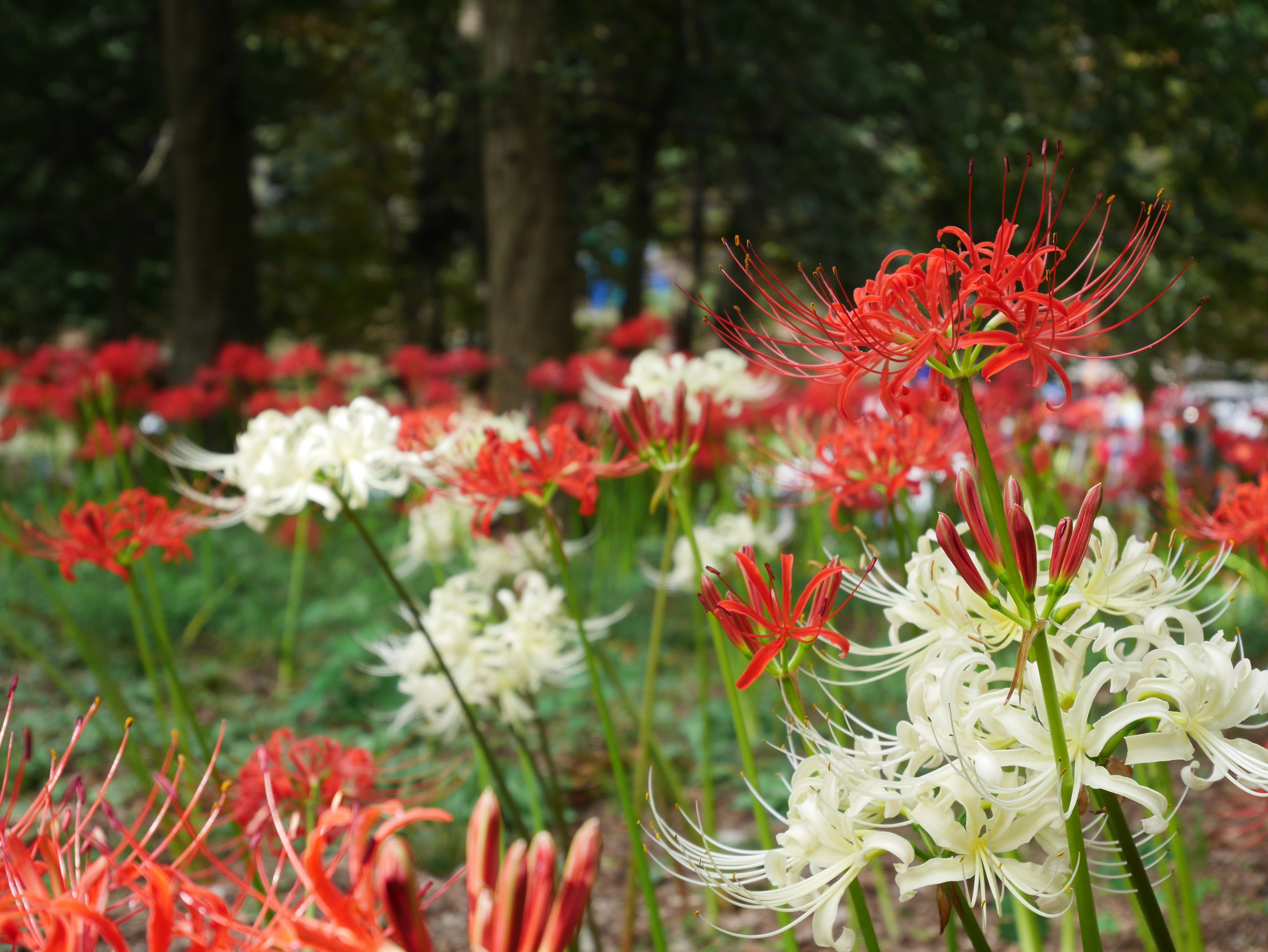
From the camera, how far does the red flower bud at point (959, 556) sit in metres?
0.85

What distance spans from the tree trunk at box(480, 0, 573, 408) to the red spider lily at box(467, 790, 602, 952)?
5073 mm

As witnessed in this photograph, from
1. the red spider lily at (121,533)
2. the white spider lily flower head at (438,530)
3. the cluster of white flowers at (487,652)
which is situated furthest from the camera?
the white spider lily flower head at (438,530)

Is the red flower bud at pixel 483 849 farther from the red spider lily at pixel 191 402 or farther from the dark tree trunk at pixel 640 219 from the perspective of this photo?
the dark tree trunk at pixel 640 219

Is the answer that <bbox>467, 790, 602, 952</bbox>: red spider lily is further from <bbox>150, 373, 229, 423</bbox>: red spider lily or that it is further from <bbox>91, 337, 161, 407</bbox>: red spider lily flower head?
<bbox>150, 373, 229, 423</bbox>: red spider lily

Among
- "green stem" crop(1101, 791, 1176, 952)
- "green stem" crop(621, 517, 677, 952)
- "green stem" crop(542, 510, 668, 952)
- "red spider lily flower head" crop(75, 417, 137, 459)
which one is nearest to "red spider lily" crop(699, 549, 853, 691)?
"green stem" crop(1101, 791, 1176, 952)

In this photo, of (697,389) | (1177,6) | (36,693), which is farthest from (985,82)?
(36,693)

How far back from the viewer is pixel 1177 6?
627cm

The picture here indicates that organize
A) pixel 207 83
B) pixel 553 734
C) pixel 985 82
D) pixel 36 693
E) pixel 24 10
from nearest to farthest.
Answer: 1. pixel 553 734
2. pixel 36 693
3. pixel 985 82
4. pixel 207 83
5. pixel 24 10

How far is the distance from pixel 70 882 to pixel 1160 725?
1.00 meters

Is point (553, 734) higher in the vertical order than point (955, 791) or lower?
lower

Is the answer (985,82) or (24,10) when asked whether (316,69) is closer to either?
(24,10)

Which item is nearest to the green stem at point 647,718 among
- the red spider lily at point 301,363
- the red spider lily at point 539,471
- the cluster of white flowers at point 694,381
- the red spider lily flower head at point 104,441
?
the red spider lily at point 539,471

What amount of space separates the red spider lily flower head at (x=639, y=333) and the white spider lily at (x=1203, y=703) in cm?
474

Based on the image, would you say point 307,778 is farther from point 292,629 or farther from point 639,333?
point 639,333
